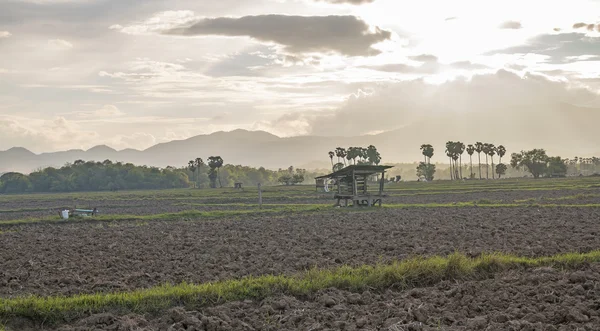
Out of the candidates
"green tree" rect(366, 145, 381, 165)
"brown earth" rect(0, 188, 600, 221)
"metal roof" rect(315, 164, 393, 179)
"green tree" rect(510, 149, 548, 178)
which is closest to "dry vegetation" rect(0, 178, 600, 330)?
"metal roof" rect(315, 164, 393, 179)

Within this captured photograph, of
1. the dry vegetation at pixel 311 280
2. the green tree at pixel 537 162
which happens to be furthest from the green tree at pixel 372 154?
the dry vegetation at pixel 311 280

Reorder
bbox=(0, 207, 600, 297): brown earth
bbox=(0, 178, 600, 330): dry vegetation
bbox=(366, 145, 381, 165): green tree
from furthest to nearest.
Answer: bbox=(366, 145, 381, 165): green tree < bbox=(0, 207, 600, 297): brown earth < bbox=(0, 178, 600, 330): dry vegetation

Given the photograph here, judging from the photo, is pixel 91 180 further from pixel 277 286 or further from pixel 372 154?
pixel 277 286

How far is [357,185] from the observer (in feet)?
144

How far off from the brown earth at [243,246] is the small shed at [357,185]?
12276 mm

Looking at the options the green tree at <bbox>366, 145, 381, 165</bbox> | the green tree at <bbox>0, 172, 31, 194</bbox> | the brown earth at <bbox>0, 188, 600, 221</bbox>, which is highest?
the green tree at <bbox>366, 145, 381, 165</bbox>

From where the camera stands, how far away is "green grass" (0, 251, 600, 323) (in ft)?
39.4

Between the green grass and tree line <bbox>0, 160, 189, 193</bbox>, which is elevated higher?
tree line <bbox>0, 160, 189, 193</bbox>

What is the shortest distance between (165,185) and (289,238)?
128440mm

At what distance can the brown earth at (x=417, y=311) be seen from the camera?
10266 mm

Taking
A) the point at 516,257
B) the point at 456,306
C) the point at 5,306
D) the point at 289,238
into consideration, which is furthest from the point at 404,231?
the point at 5,306

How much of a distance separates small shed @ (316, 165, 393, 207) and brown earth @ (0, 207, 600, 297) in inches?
483

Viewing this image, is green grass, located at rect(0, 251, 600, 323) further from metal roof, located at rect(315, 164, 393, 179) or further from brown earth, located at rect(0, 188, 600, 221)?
brown earth, located at rect(0, 188, 600, 221)

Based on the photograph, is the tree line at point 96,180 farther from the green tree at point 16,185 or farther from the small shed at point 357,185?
the small shed at point 357,185
